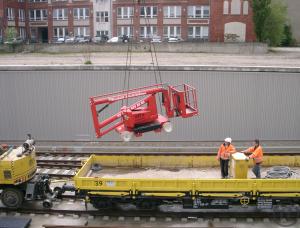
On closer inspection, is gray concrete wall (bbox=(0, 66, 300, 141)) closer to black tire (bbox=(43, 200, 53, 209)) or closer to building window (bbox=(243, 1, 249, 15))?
black tire (bbox=(43, 200, 53, 209))

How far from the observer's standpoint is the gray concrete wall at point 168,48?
41594mm

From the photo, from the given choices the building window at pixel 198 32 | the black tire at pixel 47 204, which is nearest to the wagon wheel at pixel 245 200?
the black tire at pixel 47 204

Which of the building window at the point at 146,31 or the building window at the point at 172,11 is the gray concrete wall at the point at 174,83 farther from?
the building window at the point at 172,11

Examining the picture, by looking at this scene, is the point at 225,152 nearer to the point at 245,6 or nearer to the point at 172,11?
the point at 245,6

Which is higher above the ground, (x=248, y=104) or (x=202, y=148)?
(x=248, y=104)

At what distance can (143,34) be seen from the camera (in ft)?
182

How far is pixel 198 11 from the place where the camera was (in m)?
53.5

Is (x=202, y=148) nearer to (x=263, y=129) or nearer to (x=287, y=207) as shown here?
(x=263, y=129)

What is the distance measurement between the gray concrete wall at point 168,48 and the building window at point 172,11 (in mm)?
11988

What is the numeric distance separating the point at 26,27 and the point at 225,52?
33.4 m

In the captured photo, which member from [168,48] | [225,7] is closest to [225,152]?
[168,48]

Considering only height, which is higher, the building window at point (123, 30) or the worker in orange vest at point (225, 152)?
the building window at point (123, 30)

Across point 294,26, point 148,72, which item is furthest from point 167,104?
point 294,26

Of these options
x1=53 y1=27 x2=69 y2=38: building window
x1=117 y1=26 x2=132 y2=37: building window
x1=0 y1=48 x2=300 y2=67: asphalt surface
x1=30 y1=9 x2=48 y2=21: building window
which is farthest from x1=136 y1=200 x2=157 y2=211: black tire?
x1=30 y1=9 x2=48 y2=21: building window
